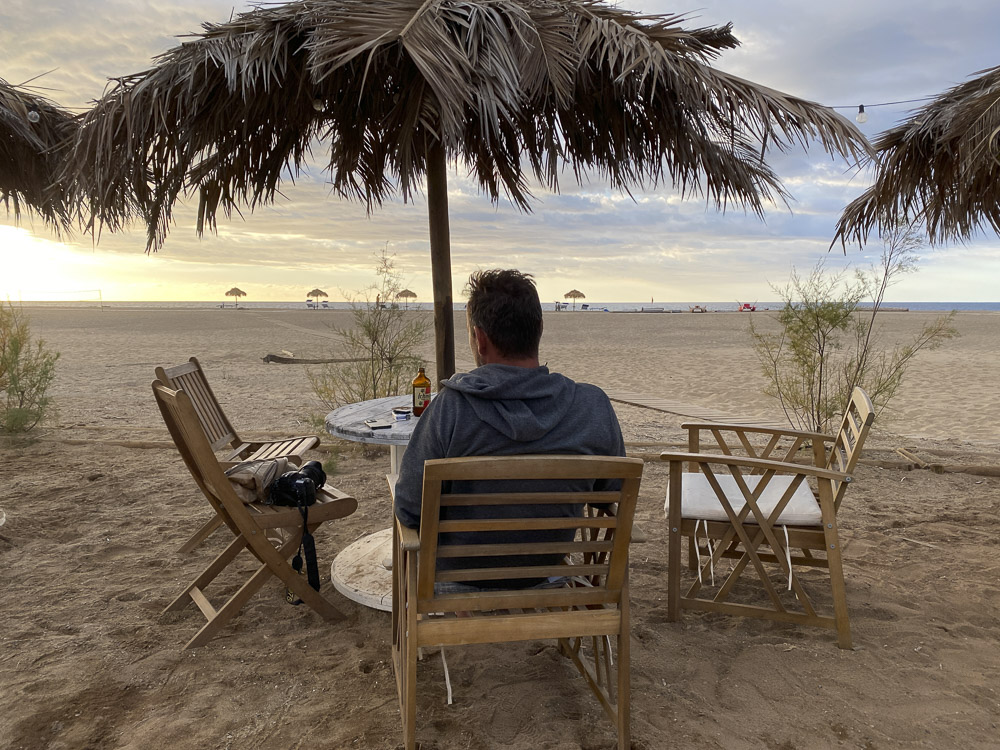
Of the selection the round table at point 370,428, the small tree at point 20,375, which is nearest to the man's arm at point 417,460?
the round table at point 370,428

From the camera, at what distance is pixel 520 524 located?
5.86 ft

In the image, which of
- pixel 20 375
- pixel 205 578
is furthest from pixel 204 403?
pixel 20 375

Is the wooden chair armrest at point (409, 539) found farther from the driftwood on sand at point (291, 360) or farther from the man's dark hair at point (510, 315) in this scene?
the driftwood on sand at point (291, 360)

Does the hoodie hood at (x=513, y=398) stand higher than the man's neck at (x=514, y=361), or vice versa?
the man's neck at (x=514, y=361)

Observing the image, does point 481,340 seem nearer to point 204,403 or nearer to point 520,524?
point 520,524

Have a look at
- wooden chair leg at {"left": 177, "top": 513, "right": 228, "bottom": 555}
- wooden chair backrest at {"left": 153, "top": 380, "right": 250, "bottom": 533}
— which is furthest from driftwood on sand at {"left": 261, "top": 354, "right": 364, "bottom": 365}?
wooden chair backrest at {"left": 153, "top": 380, "right": 250, "bottom": 533}

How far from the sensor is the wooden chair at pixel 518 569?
169cm

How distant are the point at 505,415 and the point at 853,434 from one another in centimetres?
181

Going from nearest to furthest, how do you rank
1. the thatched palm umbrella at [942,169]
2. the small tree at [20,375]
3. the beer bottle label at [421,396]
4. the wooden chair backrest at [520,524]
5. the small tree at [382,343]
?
1. the wooden chair backrest at [520,524]
2. the beer bottle label at [421,396]
3. the thatched palm umbrella at [942,169]
4. the small tree at [20,375]
5. the small tree at [382,343]

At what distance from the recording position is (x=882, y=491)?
4707 millimetres

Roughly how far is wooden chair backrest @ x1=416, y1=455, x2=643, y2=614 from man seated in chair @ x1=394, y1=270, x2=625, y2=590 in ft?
0.24

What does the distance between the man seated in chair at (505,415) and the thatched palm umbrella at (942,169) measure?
147 inches

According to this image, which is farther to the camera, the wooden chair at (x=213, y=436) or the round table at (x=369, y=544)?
the wooden chair at (x=213, y=436)

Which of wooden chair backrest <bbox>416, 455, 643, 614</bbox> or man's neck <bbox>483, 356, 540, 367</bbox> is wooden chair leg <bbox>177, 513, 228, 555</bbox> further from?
man's neck <bbox>483, 356, 540, 367</bbox>
